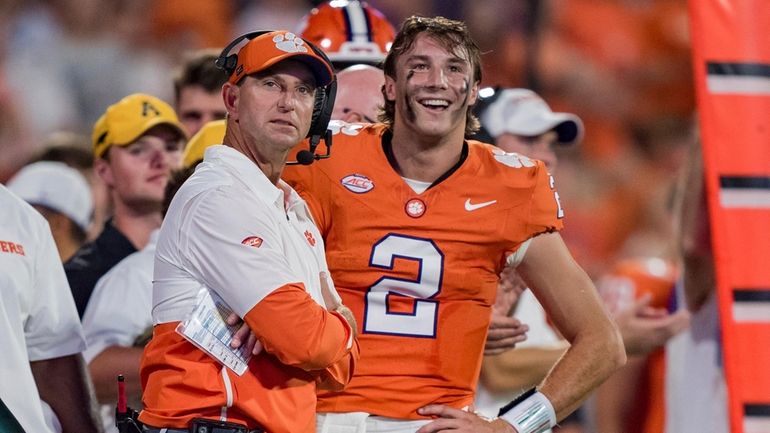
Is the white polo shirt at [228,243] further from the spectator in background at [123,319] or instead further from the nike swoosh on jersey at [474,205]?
the spectator in background at [123,319]

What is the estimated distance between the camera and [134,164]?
17.4 ft

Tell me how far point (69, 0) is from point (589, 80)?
332cm

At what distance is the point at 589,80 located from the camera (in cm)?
882

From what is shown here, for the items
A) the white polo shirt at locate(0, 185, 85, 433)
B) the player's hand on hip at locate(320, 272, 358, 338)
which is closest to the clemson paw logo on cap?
the player's hand on hip at locate(320, 272, 358, 338)

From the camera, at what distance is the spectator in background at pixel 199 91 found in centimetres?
572

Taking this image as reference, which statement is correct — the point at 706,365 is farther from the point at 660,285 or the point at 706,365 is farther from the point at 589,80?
the point at 589,80

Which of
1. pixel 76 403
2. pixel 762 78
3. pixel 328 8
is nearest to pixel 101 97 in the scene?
pixel 328 8

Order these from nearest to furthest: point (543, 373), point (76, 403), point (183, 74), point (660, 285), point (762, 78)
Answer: point (762, 78), point (76, 403), point (543, 373), point (183, 74), point (660, 285)

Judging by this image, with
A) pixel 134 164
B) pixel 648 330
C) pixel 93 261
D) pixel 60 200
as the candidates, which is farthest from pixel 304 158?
pixel 60 200

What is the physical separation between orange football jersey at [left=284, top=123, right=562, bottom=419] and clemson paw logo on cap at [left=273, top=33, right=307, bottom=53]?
0.52m

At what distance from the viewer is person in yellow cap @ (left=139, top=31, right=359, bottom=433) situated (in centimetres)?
301

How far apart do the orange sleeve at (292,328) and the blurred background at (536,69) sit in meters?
4.71

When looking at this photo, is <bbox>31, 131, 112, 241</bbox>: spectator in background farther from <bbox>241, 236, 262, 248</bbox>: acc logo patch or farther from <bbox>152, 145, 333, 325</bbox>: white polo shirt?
<bbox>241, 236, 262, 248</bbox>: acc logo patch

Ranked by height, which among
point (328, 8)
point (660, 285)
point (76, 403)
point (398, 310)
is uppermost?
point (328, 8)
